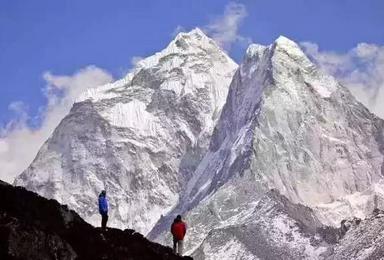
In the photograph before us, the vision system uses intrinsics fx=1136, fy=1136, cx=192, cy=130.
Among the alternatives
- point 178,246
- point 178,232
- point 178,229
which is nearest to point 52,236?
point 178,229

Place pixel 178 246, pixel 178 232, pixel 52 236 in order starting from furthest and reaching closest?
pixel 178 246, pixel 178 232, pixel 52 236

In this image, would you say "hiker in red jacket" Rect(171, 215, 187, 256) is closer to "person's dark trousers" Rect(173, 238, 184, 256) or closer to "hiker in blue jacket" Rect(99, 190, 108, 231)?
"person's dark trousers" Rect(173, 238, 184, 256)

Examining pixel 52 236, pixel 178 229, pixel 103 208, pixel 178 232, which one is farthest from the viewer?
pixel 178 232

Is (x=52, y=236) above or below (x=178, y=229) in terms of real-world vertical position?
below

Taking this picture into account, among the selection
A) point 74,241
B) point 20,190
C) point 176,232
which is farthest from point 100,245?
point 176,232

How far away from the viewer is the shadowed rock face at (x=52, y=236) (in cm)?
7462

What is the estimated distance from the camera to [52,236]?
77.1m

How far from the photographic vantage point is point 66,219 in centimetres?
8656

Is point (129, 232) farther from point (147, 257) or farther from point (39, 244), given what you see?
point (39, 244)

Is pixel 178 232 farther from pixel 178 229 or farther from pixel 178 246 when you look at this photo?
pixel 178 246

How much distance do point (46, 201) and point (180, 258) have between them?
37.9 feet

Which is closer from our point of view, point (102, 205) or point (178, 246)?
point (102, 205)

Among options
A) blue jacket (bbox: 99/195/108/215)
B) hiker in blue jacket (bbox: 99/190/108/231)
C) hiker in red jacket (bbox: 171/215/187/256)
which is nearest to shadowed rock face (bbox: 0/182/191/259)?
hiker in blue jacket (bbox: 99/190/108/231)

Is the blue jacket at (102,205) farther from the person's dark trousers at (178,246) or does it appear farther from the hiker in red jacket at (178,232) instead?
the person's dark trousers at (178,246)
